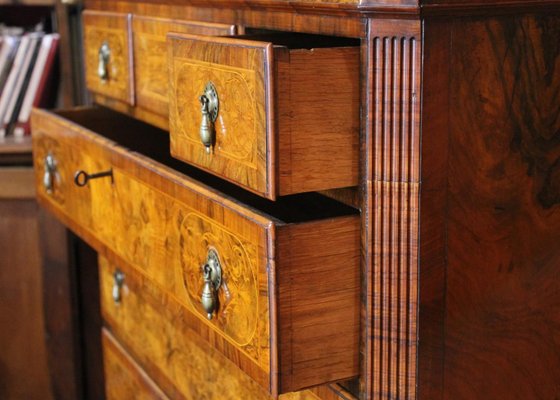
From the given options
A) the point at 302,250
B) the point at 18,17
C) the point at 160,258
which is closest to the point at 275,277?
the point at 302,250

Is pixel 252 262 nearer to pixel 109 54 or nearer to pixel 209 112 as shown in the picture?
pixel 209 112

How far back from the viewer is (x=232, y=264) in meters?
0.82

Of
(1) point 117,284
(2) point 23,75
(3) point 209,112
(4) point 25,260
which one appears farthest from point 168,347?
(2) point 23,75

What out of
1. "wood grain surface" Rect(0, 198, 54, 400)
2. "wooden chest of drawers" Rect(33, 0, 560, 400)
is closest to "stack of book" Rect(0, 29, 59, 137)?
"wood grain surface" Rect(0, 198, 54, 400)

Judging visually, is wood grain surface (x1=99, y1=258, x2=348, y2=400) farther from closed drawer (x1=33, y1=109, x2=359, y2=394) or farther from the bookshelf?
the bookshelf

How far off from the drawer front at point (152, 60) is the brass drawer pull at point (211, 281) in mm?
302

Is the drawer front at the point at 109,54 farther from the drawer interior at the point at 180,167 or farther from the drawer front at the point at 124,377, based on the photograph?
the drawer front at the point at 124,377

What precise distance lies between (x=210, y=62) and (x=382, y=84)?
0.17 metres

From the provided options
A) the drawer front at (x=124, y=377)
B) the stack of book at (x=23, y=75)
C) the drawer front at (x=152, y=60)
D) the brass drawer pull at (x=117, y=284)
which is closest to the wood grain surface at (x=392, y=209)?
the drawer front at (x=152, y=60)

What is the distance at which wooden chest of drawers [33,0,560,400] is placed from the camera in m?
0.73

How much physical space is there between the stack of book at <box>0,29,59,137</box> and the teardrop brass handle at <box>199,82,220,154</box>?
1149 mm

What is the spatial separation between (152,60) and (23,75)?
2.73 ft

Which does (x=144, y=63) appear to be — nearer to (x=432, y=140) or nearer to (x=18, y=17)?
(x=432, y=140)

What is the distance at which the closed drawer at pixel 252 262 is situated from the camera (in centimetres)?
76
